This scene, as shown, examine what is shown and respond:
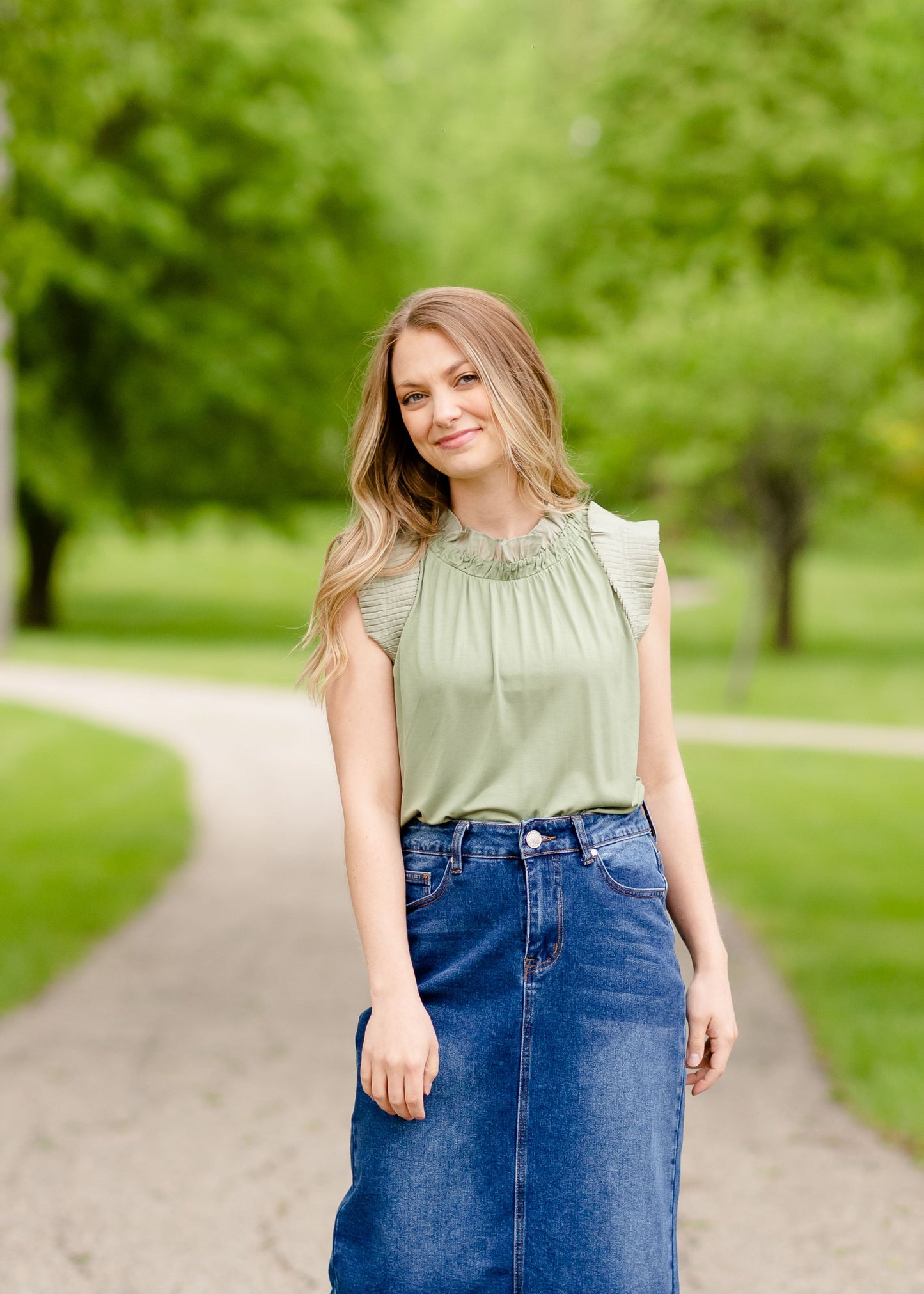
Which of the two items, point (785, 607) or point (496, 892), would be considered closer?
point (496, 892)

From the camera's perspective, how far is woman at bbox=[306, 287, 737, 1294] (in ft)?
6.70

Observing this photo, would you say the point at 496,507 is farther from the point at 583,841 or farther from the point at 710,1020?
the point at 710,1020

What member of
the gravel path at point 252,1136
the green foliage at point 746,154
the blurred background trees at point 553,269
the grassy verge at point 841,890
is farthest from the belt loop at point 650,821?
the green foliage at point 746,154

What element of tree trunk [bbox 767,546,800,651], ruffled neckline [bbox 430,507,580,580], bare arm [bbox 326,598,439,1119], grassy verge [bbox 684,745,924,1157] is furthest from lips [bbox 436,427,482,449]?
tree trunk [bbox 767,546,800,651]

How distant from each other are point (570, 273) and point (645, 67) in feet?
10.9

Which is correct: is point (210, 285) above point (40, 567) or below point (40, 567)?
above

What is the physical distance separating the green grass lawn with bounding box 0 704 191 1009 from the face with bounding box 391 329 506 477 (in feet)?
12.9

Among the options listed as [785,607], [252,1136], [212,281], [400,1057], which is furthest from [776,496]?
[400,1057]

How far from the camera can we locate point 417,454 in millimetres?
2295

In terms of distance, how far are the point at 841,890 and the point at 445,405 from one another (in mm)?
6002

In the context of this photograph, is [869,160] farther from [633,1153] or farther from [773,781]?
[633,1153]

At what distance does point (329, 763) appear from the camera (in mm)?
11648

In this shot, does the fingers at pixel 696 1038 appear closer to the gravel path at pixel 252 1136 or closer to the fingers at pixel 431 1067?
the fingers at pixel 431 1067

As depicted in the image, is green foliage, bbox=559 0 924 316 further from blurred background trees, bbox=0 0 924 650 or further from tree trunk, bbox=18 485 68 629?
tree trunk, bbox=18 485 68 629
